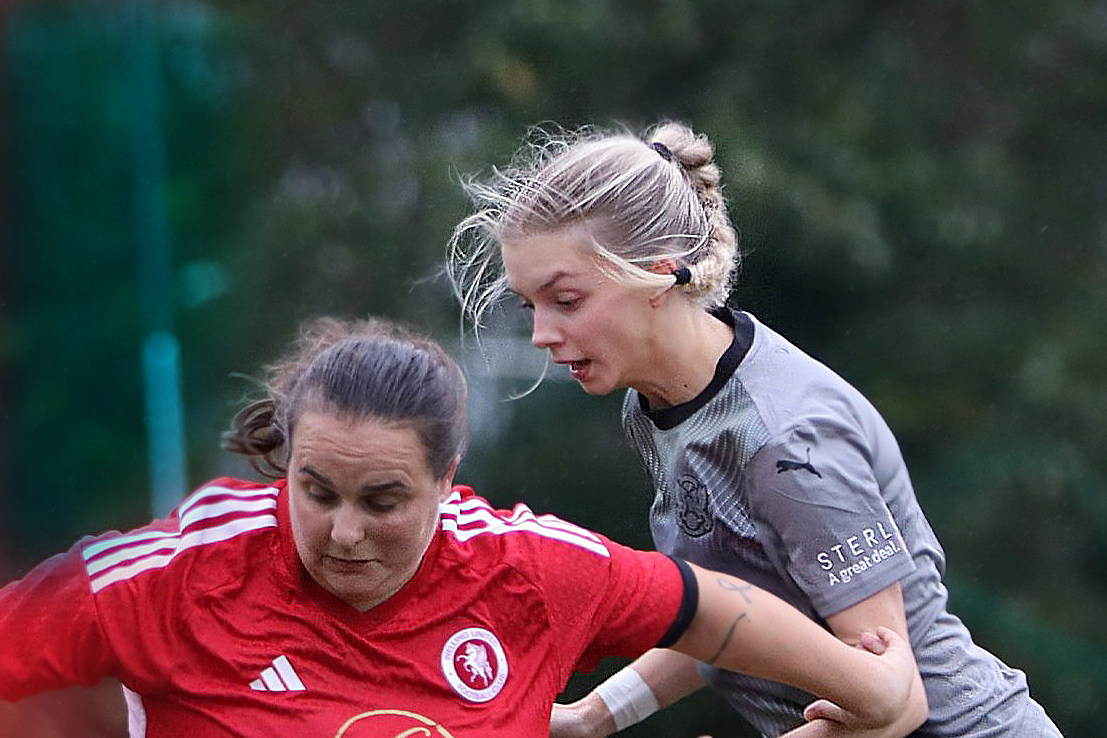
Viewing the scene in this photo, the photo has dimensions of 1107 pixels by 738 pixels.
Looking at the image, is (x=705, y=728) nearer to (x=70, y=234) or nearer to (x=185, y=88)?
(x=185, y=88)

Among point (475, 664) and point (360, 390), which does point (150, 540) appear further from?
point (475, 664)

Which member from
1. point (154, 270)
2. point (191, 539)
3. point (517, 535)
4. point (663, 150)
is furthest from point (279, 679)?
point (154, 270)

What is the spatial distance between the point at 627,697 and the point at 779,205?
3.13 m

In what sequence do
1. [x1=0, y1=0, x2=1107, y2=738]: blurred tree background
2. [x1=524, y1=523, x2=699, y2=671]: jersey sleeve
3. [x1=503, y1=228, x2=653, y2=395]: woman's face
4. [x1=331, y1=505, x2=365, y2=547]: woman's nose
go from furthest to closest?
[x1=0, y1=0, x2=1107, y2=738]: blurred tree background → [x1=503, y1=228, x2=653, y2=395]: woman's face → [x1=524, y1=523, x2=699, y2=671]: jersey sleeve → [x1=331, y1=505, x2=365, y2=547]: woman's nose

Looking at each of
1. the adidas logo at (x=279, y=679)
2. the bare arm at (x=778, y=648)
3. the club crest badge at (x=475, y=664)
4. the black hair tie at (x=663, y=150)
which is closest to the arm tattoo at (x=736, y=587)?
the bare arm at (x=778, y=648)

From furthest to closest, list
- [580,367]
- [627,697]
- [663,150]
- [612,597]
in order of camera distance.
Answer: [627,697] < [663,150] < [580,367] < [612,597]

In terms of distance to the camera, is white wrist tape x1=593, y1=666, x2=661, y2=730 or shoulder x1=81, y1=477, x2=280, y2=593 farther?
white wrist tape x1=593, y1=666, x2=661, y2=730

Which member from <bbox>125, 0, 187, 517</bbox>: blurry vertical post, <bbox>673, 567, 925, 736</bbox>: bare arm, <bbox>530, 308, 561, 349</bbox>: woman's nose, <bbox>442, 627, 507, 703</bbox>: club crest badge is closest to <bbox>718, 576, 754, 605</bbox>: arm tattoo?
<bbox>673, 567, 925, 736</bbox>: bare arm

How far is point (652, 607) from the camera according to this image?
6.21 ft

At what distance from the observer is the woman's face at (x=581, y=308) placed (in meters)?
2.13

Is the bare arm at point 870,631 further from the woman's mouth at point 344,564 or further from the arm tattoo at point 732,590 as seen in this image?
the woman's mouth at point 344,564

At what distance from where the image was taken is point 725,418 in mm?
2117

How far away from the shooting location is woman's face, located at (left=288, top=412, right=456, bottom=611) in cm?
178

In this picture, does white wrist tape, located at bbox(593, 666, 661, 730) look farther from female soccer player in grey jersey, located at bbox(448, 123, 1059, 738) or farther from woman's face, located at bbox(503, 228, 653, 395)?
woman's face, located at bbox(503, 228, 653, 395)
